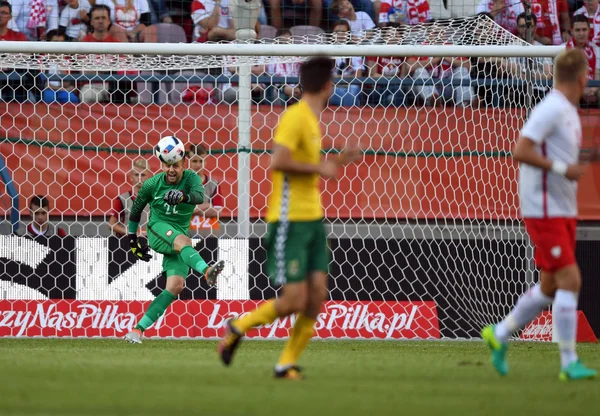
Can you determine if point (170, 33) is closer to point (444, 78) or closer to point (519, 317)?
point (444, 78)

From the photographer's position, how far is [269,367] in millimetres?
7836

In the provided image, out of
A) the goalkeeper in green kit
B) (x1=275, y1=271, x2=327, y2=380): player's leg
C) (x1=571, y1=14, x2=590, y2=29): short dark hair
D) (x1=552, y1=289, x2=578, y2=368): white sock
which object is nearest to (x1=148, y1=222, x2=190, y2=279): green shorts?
the goalkeeper in green kit

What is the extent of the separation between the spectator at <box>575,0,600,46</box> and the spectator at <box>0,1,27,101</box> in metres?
7.97

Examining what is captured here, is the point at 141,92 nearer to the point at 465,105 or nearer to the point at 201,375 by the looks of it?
the point at 465,105

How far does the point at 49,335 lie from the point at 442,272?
4718 mm

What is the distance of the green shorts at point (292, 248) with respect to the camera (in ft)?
21.7

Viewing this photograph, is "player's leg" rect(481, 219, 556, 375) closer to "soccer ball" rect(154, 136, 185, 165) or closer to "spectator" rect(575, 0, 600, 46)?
"soccer ball" rect(154, 136, 185, 165)

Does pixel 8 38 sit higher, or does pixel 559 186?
pixel 559 186

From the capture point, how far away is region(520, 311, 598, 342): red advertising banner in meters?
12.9

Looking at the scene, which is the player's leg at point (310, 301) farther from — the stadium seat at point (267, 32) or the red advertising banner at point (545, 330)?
the stadium seat at point (267, 32)

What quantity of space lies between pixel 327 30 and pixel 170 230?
16.4 ft

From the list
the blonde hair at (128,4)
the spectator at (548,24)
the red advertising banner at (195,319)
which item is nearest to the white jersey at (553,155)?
the red advertising banner at (195,319)

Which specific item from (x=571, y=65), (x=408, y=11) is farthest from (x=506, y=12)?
(x=571, y=65)

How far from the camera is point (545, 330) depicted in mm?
12883
